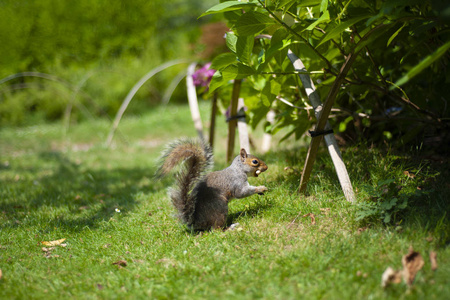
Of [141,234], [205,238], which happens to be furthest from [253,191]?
[141,234]

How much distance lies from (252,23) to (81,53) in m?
11.9

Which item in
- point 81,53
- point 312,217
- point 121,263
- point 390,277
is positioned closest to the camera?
point 390,277

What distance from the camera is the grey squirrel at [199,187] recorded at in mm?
2342

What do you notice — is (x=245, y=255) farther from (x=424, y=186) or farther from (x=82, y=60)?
(x=82, y=60)

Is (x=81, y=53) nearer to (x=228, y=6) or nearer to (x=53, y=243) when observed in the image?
(x=53, y=243)

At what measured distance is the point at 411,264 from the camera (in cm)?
165

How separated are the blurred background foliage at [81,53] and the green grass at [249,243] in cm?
838

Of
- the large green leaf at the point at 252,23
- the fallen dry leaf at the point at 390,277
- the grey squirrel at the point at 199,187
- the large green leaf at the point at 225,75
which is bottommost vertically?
the fallen dry leaf at the point at 390,277

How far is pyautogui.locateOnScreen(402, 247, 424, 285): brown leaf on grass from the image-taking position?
5.21ft

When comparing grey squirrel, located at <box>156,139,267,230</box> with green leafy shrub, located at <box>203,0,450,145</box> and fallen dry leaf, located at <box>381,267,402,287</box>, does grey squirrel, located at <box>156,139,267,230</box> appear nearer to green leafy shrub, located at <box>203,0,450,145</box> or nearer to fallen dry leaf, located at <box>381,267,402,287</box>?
green leafy shrub, located at <box>203,0,450,145</box>

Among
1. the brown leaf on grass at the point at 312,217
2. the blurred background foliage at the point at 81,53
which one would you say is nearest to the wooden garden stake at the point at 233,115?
the brown leaf on grass at the point at 312,217

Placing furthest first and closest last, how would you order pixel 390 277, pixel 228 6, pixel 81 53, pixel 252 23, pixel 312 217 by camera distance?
pixel 81 53 < pixel 312 217 < pixel 252 23 < pixel 228 6 < pixel 390 277

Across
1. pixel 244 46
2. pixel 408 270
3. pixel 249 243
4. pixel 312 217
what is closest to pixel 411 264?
pixel 408 270

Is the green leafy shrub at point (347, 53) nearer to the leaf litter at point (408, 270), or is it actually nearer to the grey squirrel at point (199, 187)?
the grey squirrel at point (199, 187)
